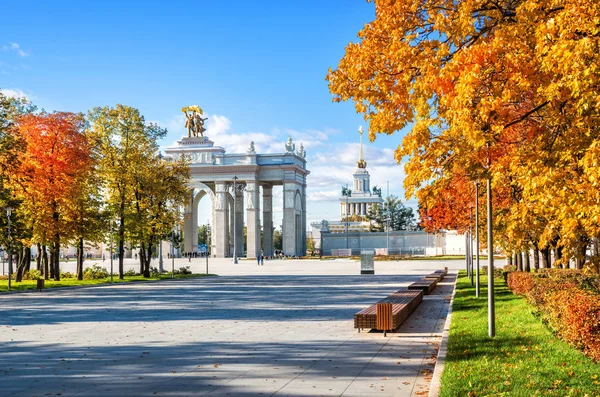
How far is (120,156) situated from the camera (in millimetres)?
47781

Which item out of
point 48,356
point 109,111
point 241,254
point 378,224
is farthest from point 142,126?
point 378,224

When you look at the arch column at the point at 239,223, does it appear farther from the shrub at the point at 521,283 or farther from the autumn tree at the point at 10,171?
the shrub at the point at 521,283

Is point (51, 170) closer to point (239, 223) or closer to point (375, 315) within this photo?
point (375, 315)

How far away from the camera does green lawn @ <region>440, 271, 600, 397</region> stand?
31.8 feet

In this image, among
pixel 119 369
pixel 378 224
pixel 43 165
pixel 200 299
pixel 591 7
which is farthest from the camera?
pixel 378 224

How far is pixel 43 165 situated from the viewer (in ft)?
142

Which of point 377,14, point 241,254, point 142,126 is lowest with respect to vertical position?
point 241,254

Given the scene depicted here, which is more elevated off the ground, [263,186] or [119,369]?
[263,186]

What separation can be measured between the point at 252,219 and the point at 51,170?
64470 mm

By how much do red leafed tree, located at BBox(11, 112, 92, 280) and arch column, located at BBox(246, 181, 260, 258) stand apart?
6077cm

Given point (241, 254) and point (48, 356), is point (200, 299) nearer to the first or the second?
point (48, 356)

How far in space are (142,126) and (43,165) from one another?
26.5 ft

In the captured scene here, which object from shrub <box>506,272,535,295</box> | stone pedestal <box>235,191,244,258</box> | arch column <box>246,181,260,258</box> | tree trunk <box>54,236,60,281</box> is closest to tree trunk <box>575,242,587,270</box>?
shrub <box>506,272,535,295</box>

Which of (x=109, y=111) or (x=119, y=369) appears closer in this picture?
(x=119, y=369)
